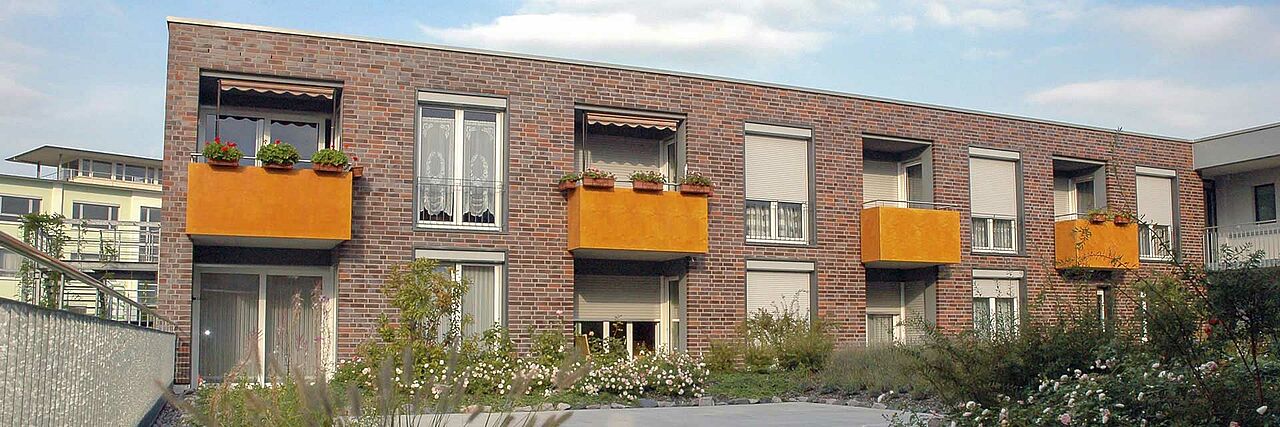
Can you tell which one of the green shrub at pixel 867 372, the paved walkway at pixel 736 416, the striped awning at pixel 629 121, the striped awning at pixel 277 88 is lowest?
the paved walkway at pixel 736 416

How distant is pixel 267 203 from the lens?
1680 cm

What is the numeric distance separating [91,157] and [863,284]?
51.5m

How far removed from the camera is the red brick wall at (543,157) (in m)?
17.5

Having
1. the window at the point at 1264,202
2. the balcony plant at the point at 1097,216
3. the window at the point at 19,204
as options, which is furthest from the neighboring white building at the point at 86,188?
the window at the point at 1264,202

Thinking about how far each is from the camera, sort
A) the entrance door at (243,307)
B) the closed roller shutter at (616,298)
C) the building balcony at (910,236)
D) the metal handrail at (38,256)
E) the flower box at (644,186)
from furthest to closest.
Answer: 1. the building balcony at (910,236)
2. the closed roller shutter at (616,298)
3. the flower box at (644,186)
4. the entrance door at (243,307)
5. the metal handrail at (38,256)

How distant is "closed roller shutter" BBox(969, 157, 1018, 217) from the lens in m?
23.8

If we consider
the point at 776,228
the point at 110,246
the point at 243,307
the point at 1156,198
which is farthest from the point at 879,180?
the point at 110,246

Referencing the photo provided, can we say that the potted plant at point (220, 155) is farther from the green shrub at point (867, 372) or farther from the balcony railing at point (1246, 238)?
the balcony railing at point (1246, 238)

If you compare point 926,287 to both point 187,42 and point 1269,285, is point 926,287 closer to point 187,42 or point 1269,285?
point 187,42

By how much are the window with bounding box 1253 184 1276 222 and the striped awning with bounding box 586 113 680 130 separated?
15544 mm

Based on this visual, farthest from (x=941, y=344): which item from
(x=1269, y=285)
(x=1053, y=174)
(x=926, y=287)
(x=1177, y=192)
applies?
(x=1177, y=192)

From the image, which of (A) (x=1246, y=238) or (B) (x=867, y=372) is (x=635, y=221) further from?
(A) (x=1246, y=238)

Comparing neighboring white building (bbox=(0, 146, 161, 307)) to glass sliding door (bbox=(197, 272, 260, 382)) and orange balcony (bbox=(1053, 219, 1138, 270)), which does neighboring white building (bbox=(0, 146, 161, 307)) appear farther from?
orange balcony (bbox=(1053, 219, 1138, 270))

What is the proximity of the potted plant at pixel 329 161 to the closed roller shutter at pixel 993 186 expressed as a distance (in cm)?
1315
